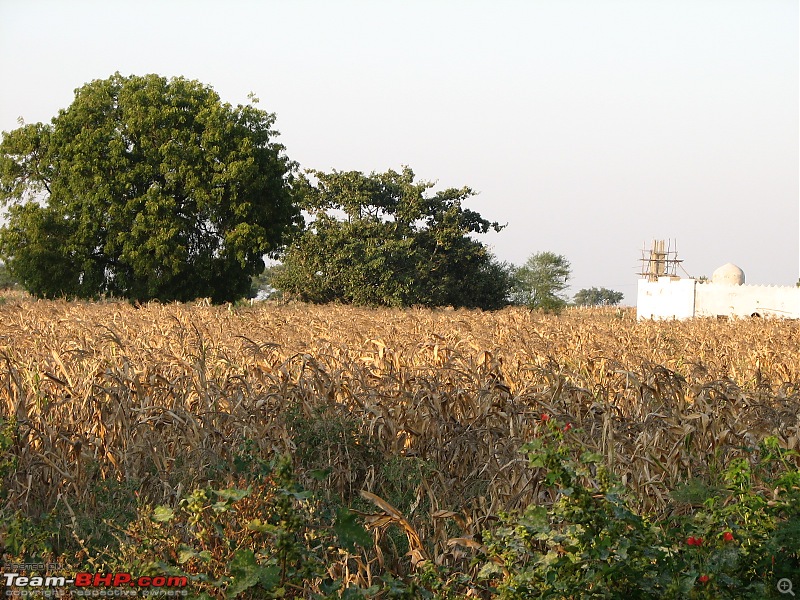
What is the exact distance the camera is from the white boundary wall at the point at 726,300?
52000 mm

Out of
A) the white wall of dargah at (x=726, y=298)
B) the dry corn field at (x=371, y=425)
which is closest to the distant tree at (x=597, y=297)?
the white wall of dargah at (x=726, y=298)

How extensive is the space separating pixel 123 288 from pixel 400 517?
124ft

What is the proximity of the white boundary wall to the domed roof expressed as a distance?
93 cm

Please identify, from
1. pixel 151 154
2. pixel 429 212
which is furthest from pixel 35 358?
pixel 429 212

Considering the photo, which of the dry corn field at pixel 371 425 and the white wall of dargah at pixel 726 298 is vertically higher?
the white wall of dargah at pixel 726 298

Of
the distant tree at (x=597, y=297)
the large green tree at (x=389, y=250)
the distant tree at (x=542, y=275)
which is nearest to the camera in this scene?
the large green tree at (x=389, y=250)

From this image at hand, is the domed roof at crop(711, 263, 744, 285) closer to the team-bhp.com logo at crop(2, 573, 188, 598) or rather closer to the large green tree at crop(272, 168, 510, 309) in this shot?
the large green tree at crop(272, 168, 510, 309)

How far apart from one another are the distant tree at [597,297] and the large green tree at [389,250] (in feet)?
265

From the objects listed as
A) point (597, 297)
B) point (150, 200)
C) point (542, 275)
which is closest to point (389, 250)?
point (150, 200)

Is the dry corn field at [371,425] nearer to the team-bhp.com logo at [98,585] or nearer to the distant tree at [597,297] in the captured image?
the team-bhp.com logo at [98,585]

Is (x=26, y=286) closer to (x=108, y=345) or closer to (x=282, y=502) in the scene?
(x=108, y=345)

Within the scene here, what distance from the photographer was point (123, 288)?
40.0m

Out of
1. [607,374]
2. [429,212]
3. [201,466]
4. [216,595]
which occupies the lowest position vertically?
[216,595]

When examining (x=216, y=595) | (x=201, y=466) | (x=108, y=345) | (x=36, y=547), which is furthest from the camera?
(x=108, y=345)
